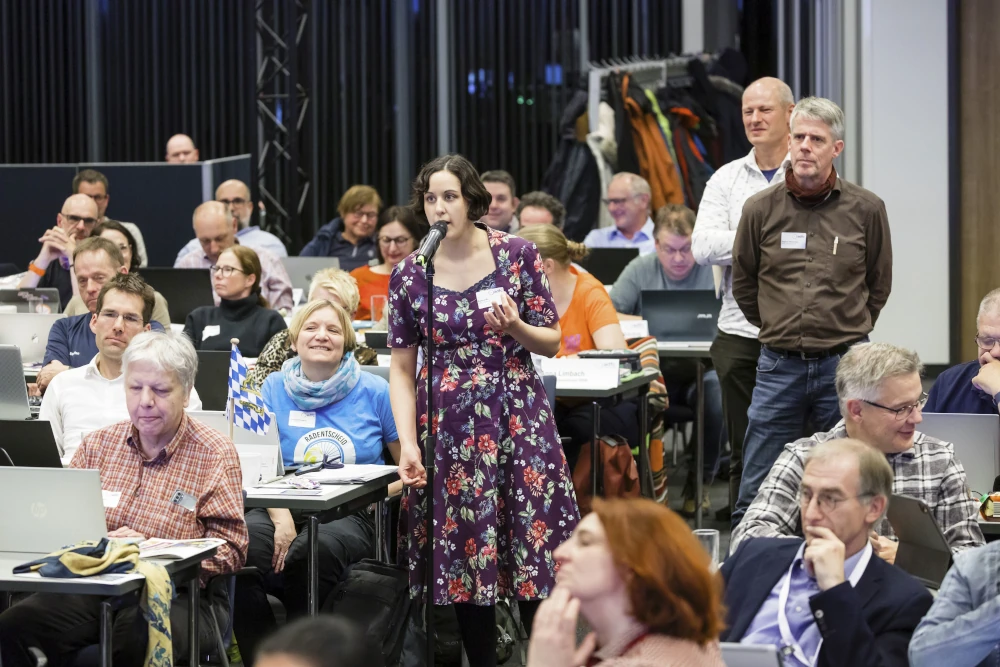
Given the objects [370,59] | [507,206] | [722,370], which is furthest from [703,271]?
[370,59]

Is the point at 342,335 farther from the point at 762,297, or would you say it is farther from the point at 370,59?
the point at 370,59

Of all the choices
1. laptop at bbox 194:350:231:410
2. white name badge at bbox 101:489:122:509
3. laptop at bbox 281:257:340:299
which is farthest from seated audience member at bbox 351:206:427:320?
white name badge at bbox 101:489:122:509

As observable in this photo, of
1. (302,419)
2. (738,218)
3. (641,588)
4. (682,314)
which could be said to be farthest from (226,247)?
(641,588)

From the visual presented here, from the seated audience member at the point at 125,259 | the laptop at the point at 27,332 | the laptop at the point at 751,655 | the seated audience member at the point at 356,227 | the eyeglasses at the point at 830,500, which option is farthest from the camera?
the seated audience member at the point at 356,227

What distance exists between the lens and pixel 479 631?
12.6 feet

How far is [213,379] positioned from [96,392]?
71 cm

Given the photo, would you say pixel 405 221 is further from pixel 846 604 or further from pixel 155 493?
pixel 846 604

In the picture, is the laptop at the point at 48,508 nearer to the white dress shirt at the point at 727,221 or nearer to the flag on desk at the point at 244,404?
the flag on desk at the point at 244,404

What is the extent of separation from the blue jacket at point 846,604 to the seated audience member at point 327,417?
5.41ft

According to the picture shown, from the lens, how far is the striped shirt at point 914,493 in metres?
3.06

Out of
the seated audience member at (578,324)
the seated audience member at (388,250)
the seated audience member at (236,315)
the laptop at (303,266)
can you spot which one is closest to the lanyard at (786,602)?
the seated audience member at (578,324)

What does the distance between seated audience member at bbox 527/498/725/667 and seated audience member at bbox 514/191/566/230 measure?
19.3 feet

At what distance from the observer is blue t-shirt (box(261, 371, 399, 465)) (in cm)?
426

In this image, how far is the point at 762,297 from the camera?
14.1ft
